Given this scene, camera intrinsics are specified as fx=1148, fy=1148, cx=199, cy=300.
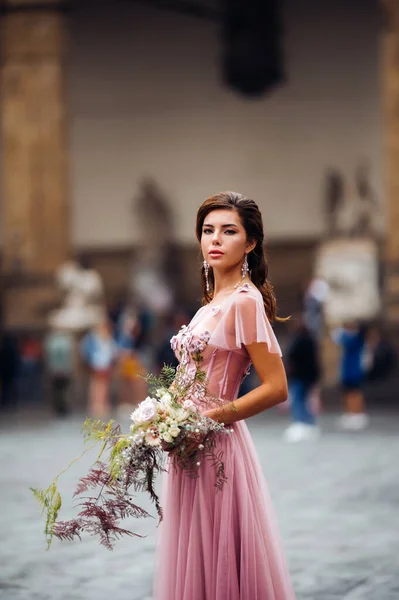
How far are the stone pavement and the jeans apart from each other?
1.00 metres

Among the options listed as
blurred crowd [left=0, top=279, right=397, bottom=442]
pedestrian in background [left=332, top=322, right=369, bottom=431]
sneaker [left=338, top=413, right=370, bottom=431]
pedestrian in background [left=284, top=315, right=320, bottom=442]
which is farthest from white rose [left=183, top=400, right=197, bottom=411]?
pedestrian in background [left=332, top=322, right=369, bottom=431]

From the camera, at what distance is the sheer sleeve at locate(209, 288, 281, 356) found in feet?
12.2

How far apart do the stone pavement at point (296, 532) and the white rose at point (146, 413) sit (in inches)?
A: 82.3

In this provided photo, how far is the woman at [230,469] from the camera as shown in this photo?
3.71 m

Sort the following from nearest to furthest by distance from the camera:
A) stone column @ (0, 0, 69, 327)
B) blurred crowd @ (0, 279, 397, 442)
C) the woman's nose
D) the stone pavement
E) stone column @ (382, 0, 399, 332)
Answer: the woman's nose, the stone pavement, blurred crowd @ (0, 279, 397, 442), stone column @ (382, 0, 399, 332), stone column @ (0, 0, 69, 327)

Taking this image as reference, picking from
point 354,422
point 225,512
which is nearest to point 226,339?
point 225,512

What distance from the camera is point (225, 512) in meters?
3.76

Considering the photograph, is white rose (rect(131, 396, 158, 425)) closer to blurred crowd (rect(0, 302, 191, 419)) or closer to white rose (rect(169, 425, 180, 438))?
white rose (rect(169, 425, 180, 438))

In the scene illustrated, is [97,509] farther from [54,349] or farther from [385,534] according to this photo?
[54,349]

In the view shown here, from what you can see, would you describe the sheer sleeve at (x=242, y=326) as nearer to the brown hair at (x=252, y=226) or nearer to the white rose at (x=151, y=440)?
the brown hair at (x=252, y=226)

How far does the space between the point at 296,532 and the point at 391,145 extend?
1659 cm

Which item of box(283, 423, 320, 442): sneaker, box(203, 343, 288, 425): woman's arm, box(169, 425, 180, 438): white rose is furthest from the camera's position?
box(283, 423, 320, 442): sneaker

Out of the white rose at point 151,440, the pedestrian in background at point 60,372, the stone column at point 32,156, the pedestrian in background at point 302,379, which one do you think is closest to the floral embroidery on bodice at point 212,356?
the white rose at point 151,440

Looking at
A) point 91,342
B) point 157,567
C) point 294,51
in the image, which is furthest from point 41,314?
point 157,567
